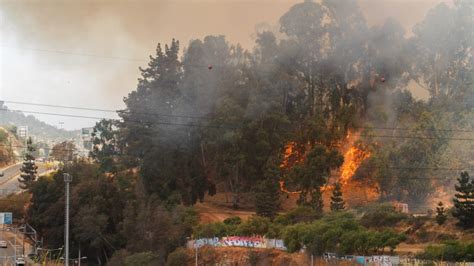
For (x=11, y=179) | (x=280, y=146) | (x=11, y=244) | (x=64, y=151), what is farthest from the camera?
(x=64, y=151)

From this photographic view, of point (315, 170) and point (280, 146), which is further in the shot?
point (280, 146)

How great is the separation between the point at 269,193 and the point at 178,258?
9.71m

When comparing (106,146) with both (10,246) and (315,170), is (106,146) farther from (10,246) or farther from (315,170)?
(315,170)

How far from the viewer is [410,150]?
50594 millimetres

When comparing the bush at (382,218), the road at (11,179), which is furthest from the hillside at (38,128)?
the bush at (382,218)

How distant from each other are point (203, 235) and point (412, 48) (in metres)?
26.7

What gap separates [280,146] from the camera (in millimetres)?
55750

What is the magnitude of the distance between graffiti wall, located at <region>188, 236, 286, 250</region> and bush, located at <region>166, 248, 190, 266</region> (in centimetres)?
147

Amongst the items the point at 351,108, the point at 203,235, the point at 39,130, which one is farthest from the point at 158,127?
the point at 39,130

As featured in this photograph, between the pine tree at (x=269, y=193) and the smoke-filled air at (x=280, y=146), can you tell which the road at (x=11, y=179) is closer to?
the smoke-filled air at (x=280, y=146)

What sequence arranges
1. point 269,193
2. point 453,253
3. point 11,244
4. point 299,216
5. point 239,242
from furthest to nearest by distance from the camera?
point 11,244, point 269,193, point 299,216, point 239,242, point 453,253

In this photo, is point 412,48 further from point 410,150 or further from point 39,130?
point 39,130

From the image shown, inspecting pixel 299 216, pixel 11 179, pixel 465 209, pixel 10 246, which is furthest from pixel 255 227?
pixel 11 179

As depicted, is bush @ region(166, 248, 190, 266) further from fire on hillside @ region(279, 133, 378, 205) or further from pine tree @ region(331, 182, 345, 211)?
fire on hillside @ region(279, 133, 378, 205)
